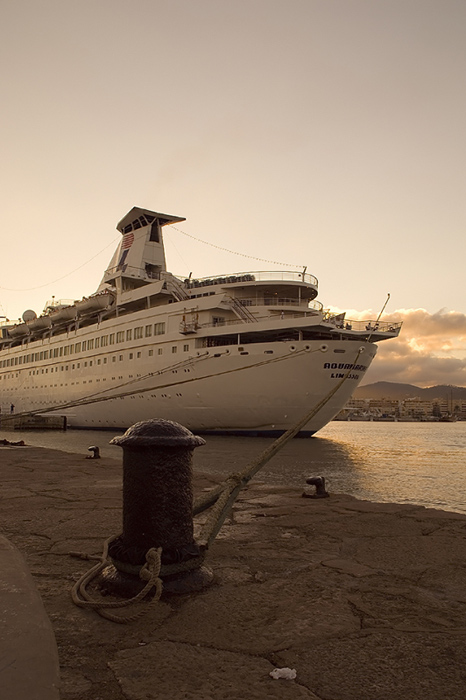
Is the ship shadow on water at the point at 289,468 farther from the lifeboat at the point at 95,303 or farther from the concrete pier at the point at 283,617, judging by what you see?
the lifeboat at the point at 95,303

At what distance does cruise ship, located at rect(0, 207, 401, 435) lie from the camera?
2262cm

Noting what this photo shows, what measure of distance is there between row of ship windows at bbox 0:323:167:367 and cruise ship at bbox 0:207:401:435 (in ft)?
0.29

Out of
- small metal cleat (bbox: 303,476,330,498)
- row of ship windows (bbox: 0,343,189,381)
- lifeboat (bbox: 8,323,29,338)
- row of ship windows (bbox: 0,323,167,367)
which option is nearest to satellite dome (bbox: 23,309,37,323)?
lifeboat (bbox: 8,323,29,338)

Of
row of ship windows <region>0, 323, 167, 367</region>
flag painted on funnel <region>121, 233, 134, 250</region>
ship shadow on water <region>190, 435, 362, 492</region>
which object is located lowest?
ship shadow on water <region>190, 435, 362, 492</region>

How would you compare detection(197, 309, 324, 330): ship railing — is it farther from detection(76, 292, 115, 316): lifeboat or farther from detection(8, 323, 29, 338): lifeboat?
detection(8, 323, 29, 338): lifeboat

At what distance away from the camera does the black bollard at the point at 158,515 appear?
99.6 inches

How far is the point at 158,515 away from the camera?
→ 258 centimetres

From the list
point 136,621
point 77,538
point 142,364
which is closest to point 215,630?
point 136,621

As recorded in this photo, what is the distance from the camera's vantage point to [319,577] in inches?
107

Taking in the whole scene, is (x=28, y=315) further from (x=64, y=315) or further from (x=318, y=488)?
(x=318, y=488)

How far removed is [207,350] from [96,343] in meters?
11.5

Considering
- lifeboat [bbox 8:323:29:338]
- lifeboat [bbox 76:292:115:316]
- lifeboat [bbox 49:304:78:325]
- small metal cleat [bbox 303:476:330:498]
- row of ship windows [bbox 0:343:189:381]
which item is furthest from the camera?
lifeboat [bbox 8:323:29:338]

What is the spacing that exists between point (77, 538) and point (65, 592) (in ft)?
3.64

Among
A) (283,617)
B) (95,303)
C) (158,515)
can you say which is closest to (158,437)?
(158,515)
